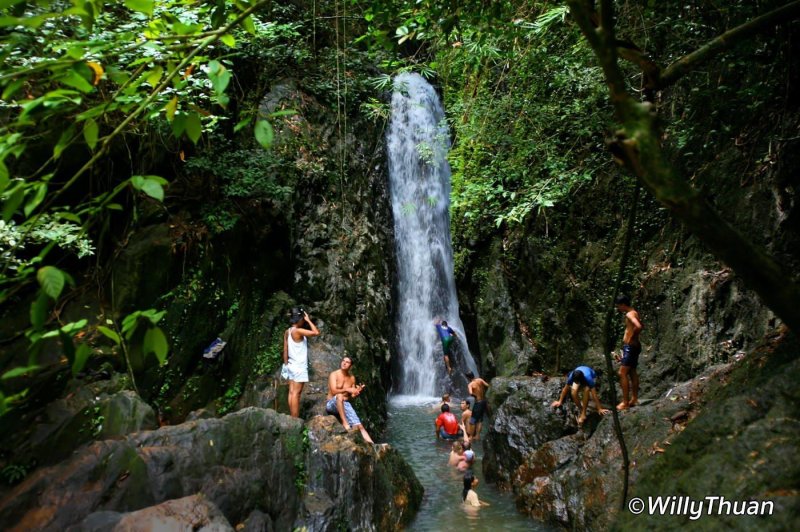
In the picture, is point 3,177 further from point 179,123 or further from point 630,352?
point 630,352

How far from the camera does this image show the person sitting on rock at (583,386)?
7.94 m

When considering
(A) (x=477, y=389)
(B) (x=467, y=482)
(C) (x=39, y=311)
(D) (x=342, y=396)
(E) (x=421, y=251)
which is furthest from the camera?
(E) (x=421, y=251)

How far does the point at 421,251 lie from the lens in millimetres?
15852

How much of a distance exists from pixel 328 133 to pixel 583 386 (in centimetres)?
858

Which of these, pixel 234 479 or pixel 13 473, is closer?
pixel 13 473

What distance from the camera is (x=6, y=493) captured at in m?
5.16

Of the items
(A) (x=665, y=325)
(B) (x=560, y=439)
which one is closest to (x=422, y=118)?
(A) (x=665, y=325)

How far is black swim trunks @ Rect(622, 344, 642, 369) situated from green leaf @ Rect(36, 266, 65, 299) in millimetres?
7421

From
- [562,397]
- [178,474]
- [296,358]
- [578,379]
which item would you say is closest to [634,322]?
[578,379]

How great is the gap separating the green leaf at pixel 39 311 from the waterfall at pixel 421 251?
13155mm

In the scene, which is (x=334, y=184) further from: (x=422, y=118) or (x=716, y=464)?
(x=716, y=464)

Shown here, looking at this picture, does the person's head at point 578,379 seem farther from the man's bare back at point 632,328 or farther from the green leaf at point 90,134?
the green leaf at point 90,134

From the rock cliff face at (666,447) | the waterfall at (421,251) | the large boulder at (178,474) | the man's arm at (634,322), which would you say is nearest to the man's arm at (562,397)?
the rock cliff face at (666,447)

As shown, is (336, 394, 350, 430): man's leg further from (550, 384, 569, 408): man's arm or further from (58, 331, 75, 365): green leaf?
(58, 331, 75, 365): green leaf
